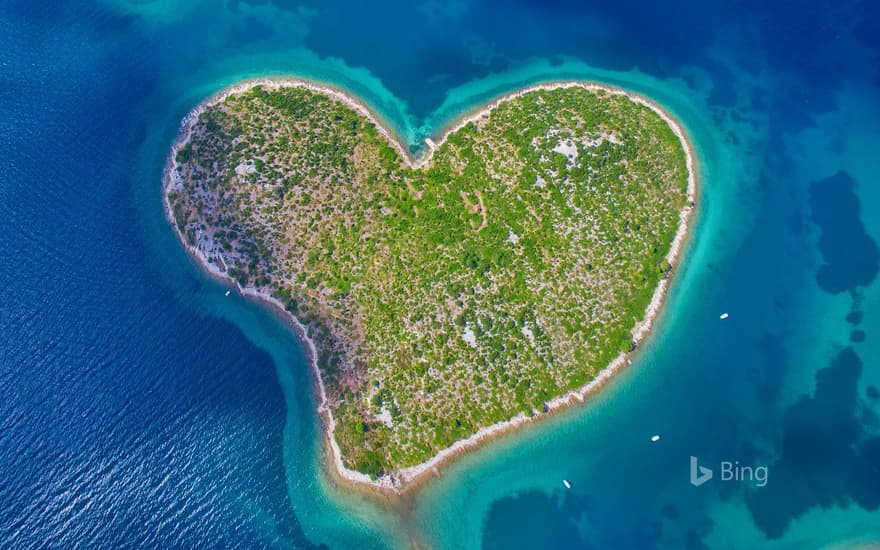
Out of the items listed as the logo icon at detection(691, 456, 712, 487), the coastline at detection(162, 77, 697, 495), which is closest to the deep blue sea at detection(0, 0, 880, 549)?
the logo icon at detection(691, 456, 712, 487)

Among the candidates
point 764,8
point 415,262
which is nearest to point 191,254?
point 415,262

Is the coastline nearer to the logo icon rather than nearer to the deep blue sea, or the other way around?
the deep blue sea

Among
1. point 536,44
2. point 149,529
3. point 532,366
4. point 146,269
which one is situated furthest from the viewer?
point 536,44

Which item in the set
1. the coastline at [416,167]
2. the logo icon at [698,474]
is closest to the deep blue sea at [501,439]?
the logo icon at [698,474]

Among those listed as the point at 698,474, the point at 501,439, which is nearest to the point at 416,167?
the point at 501,439

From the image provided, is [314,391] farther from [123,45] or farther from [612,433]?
[123,45]

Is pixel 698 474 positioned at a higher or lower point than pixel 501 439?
higher

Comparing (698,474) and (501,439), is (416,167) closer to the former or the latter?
(501,439)
